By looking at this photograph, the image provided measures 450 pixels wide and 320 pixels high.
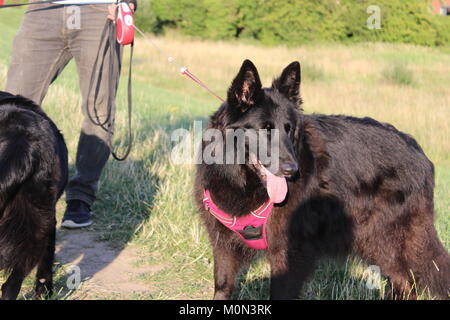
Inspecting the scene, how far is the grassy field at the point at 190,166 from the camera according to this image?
159 inches

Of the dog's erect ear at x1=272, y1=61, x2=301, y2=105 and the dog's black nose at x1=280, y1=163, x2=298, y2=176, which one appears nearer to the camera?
the dog's black nose at x1=280, y1=163, x2=298, y2=176

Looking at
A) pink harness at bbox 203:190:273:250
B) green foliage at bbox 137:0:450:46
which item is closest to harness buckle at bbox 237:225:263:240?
pink harness at bbox 203:190:273:250

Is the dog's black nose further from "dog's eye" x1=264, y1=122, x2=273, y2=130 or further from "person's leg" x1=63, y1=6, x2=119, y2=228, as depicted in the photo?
"person's leg" x1=63, y1=6, x2=119, y2=228

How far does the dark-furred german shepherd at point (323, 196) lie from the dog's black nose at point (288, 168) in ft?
0.05

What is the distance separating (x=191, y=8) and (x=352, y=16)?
11.2 m

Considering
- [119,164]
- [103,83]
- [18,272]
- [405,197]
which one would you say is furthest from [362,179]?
[119,164]

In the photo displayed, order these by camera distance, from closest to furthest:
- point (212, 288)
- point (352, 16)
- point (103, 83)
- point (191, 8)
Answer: point (212, 288) → point (103, 83) → point (352, 16) → point (191, 8)

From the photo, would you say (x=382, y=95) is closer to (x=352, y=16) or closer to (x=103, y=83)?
(x=103, y=83)

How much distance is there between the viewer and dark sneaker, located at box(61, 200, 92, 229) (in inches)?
194

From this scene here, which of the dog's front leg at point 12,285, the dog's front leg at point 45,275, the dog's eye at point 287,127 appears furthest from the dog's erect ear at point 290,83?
the dog's front leg at point 12,285

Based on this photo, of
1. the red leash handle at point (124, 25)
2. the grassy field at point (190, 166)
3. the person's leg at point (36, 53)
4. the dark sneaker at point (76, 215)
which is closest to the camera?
the grassy field at point (190, 166)

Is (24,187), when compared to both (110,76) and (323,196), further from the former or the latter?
(110,76)

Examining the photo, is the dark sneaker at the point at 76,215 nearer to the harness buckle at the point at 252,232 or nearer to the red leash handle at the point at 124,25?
the red leash handle at the point at 124,25

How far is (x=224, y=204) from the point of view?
3.47m
